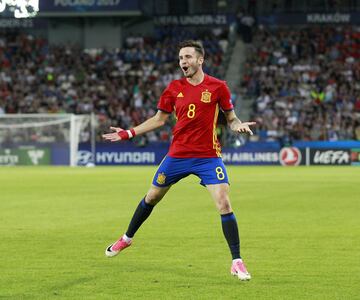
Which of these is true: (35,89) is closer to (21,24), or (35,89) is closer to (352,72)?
(21,24)

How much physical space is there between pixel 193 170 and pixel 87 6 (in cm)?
4490

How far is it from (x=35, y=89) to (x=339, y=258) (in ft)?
140

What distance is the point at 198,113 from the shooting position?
31.1ft

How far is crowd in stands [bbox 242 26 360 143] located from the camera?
148ft

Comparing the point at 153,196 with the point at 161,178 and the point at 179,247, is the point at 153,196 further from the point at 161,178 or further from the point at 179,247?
the point at 179,247

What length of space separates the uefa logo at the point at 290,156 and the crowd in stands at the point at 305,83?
480mm

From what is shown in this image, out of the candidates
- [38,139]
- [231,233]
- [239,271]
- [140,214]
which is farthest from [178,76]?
[239,271]

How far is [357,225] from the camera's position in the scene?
1479cm

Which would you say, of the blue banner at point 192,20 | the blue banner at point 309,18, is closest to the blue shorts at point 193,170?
the blue banner at point 309,18

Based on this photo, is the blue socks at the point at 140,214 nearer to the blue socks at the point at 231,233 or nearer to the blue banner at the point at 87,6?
the blue socks at the point at 231,233

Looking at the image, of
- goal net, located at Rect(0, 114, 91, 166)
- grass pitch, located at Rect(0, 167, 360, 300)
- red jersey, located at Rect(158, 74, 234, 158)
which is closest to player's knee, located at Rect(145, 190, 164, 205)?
red jersey, located at Rect(158, 74, 234, 158)

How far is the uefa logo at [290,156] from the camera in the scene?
1718 inches

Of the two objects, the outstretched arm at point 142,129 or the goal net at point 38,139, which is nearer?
the outstretched arm at point 142,129

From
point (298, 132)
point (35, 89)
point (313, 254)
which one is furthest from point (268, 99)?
point (313, 254)
